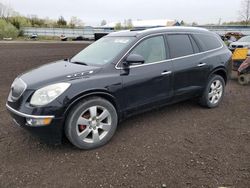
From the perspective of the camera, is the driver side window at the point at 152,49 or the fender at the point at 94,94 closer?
the fender at the point at 94,94

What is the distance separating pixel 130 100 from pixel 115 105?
282 mm

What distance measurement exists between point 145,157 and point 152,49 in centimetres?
188

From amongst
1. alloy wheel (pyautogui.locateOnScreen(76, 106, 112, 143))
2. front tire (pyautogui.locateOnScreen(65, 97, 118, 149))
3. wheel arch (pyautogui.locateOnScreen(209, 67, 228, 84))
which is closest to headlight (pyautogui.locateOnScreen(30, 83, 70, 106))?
front tire (pyautogui.locateOnScreen(65, 97, 118, 149))

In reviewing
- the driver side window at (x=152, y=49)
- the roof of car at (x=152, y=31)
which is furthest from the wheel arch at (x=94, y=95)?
the roof of car at (x=152, y=31)

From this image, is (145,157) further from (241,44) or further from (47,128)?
(241,44)

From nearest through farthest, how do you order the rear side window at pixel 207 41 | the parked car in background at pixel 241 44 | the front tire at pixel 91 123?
the front tire at pixel 91 123 → the rear side window at pixel 207 41 → the parked car in background at pixel 241 44

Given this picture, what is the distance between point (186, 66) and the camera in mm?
4453

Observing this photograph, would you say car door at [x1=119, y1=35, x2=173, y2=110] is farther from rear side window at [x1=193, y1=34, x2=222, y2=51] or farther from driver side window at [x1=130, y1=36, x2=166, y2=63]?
rear side window at [x1=193, y1=34, x2=222, y2=51]

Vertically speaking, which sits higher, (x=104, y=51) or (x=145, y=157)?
(x=104, y=51)

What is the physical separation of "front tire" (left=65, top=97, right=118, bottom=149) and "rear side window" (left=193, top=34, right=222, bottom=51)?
2.53 metres

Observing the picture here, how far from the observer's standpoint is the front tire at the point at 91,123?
3.27 m

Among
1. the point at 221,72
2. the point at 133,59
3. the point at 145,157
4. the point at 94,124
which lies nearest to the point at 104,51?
the point at 133,59

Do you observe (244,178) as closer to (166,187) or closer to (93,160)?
(166,187)

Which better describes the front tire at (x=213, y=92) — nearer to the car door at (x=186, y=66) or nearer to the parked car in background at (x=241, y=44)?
the car door at (x=186, y=66)
